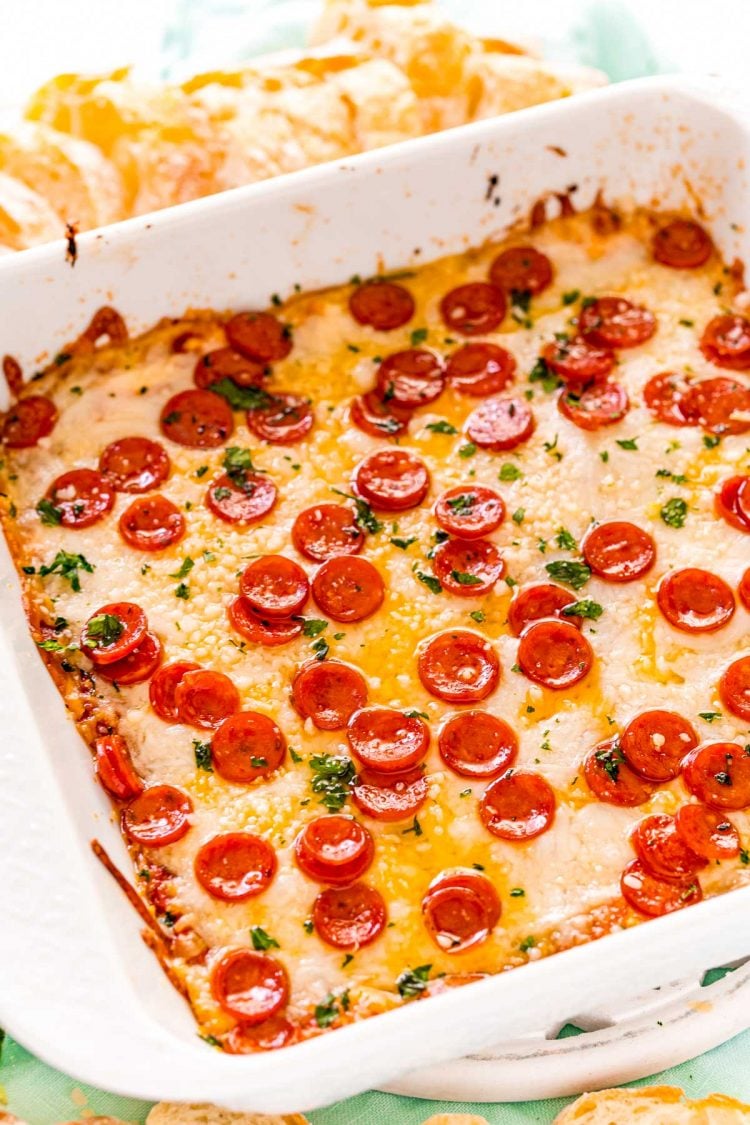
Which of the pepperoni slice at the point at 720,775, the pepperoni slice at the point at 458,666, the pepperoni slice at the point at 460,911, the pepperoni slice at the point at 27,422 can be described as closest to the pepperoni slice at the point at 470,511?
the pepperoni slice at the point at 458,666

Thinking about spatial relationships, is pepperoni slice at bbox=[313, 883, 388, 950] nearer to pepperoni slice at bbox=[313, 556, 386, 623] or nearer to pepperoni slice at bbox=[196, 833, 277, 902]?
pepperoni slice at bbox=[196, 833, 277, 902]

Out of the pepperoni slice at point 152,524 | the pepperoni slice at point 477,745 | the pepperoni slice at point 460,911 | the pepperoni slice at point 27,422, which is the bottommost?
the pepperoni slice at point 460,911

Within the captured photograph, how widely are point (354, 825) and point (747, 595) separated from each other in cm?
115

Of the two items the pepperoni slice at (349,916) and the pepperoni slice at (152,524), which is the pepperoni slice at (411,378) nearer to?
the pepperoni slice at (152,524)

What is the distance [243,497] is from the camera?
3600 millimetres

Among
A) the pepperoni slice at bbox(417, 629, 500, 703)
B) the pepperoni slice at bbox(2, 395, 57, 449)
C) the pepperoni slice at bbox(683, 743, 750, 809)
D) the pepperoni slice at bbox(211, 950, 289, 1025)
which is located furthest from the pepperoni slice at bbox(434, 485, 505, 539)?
the pepperoni slice at bbox(211, 950, 289, 1025)

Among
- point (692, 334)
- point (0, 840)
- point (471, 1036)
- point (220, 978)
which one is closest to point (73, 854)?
point (0, 840)

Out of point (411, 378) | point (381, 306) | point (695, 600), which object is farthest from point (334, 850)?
point (381, 306)

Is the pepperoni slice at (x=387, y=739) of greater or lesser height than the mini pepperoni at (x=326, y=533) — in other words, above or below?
below

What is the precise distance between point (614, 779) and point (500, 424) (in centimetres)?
108

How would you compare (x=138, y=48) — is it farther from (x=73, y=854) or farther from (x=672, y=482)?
(x=73, y=854)

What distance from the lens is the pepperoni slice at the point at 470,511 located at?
3.52 meters

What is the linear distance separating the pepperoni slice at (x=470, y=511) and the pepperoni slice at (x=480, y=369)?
1.16 ft

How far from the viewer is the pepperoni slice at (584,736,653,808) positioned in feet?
10.3
